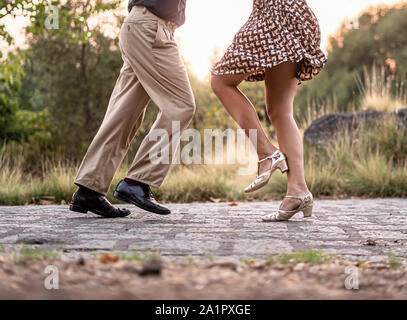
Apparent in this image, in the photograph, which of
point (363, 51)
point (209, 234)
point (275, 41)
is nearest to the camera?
point (209, 234)

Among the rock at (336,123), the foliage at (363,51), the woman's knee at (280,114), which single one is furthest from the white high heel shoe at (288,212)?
the foliage at (363,51)

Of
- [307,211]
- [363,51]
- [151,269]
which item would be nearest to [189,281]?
[151,269]

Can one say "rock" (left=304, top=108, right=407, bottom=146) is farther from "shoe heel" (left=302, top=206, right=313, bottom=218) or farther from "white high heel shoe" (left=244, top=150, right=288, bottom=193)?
"white high heel shoe" (left=244, top=150, right=288, bottom=193)

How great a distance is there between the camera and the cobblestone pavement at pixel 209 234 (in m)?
2.14

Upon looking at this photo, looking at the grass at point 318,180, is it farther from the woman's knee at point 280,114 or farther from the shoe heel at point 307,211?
the woman's knee at point 280,114

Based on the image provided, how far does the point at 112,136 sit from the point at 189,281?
6.52 feet

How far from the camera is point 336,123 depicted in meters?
8.19

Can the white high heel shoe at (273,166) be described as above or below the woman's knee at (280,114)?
below

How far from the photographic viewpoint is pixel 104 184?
320cm

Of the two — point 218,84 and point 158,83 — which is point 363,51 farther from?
point 158,83

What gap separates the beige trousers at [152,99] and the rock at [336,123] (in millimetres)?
5126

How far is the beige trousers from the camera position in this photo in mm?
3057

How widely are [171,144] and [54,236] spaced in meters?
0.96
